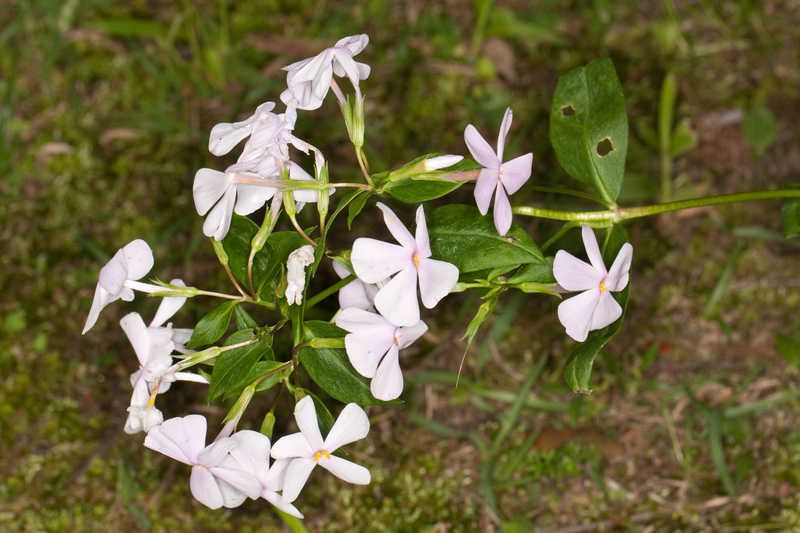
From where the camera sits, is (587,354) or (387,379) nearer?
(387,379)

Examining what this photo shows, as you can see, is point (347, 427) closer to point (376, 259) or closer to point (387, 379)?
point (387, 379)

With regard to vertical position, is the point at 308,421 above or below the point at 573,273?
below

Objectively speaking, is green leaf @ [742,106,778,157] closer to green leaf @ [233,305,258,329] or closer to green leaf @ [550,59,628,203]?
green leaf @ [550,59,628,203]

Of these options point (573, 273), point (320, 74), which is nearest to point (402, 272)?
point (573, 273)

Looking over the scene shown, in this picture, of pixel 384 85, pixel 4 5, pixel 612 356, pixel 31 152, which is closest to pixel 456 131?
pixel 384 85

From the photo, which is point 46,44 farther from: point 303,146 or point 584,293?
point 584,293

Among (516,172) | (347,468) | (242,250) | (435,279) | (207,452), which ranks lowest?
(347,468)
